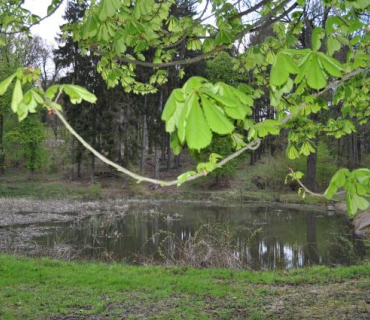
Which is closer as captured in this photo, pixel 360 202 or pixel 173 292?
pixel 360 202

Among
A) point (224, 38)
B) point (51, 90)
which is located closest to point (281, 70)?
point (51, 90)

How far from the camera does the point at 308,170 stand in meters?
25.0

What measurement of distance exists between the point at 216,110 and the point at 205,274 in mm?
7276

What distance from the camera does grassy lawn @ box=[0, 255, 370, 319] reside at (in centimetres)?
538

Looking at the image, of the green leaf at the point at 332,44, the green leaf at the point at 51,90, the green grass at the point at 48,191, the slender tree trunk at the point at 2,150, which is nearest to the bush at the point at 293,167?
the green grass at the point at 48,191

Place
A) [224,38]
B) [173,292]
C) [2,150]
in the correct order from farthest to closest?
[2,150], [173,292], [224,38]

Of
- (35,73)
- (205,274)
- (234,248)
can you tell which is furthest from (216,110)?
(234,248)

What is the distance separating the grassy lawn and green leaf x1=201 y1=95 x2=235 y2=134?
15.1ft

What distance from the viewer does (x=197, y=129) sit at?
1125 millimetres

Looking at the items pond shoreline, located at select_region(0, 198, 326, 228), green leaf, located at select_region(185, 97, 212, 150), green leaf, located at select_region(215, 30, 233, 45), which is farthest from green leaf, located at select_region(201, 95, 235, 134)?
pond shoreline, located at select_region(0, 198, 326, 228)

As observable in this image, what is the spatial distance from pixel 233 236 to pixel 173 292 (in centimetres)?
659

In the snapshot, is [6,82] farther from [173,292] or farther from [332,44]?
[173,292]

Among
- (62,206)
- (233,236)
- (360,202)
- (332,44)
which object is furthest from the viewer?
(62,206)

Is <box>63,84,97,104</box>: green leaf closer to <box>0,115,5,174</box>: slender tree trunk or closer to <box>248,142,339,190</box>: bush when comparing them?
<box>248,142,339,190</box>: bush
